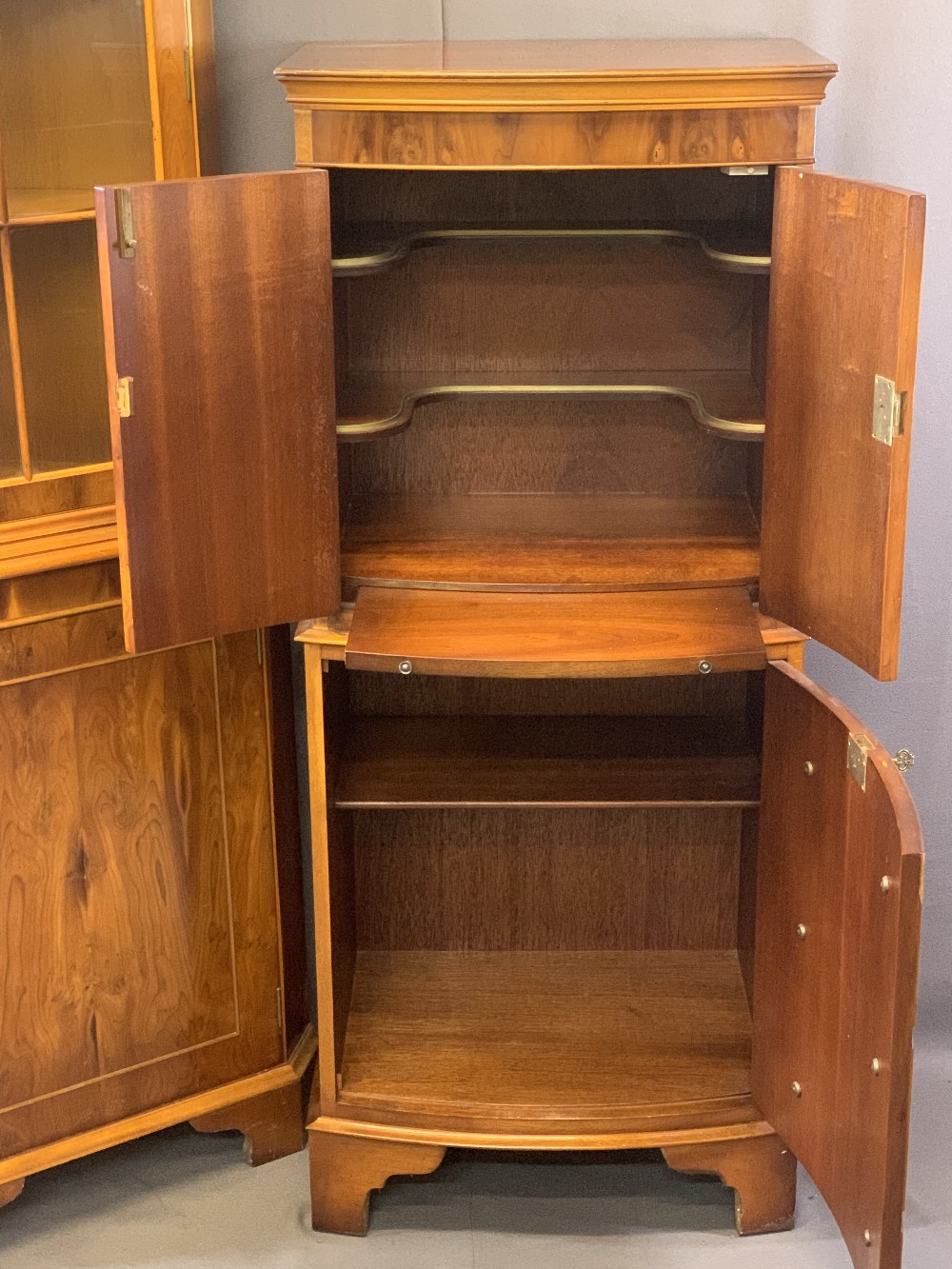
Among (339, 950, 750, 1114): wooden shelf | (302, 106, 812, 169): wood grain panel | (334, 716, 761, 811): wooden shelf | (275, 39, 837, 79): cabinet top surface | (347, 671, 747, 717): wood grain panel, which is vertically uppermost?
(275, 39, 837, 79): cabinet top surface

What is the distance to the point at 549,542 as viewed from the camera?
232cm

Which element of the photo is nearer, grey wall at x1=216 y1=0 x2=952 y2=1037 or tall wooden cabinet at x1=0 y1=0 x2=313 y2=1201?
tall wooden cabinet at x1=0 y1=0 x2=313 y2=1201

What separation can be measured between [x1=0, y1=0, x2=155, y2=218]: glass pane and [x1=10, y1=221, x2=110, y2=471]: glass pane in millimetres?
49

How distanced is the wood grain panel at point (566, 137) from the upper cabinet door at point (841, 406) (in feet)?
0.21

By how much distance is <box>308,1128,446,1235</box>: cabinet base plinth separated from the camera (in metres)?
2.34

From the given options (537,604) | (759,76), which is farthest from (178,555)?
(759,76)

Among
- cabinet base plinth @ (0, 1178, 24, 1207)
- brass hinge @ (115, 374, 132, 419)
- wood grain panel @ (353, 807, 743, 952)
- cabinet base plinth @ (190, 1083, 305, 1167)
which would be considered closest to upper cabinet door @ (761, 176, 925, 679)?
wood grain panel @ (353, 807, 743, 952)

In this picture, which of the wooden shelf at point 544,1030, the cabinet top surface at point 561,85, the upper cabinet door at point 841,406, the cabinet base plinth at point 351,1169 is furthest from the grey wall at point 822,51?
the cabinet base plinth at point 351,1169

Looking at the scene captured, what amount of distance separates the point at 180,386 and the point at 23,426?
11.4 inches

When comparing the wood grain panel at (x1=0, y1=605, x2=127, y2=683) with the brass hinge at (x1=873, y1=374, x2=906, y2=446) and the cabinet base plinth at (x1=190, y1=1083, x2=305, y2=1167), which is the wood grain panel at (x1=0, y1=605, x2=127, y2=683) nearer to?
the cabinet base plinth at (x1=190, y1=1083, x2=305, y2=1167)

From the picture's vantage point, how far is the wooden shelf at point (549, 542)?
85.9 inches

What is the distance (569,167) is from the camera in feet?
6.42

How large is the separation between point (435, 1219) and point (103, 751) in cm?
86

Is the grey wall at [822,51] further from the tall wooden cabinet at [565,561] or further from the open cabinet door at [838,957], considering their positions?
the open cabinet door at [838,957]
